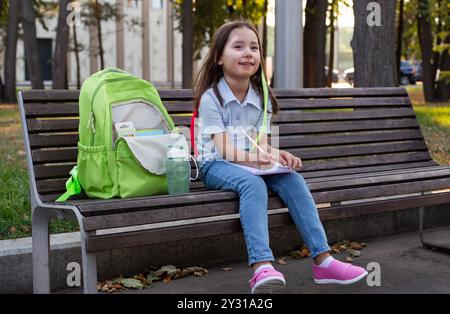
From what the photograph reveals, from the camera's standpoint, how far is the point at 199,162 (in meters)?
4.21

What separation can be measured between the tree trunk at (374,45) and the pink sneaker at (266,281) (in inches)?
176

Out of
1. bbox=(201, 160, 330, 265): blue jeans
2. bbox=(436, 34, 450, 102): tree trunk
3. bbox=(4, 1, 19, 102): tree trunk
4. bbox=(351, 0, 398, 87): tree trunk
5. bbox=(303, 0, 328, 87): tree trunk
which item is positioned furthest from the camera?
bbox=(436, 34, 450, 102): tree trunk

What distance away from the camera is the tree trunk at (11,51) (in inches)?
820

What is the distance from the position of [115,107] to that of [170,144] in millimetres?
329

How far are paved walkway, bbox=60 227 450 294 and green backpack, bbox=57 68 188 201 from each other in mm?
662

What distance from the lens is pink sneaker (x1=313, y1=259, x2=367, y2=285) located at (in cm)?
378

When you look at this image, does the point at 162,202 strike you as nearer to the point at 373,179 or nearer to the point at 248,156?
the point at 248,156

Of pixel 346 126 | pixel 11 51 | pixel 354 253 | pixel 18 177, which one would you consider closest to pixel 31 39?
pixel 11 51

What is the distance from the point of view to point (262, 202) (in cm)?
371

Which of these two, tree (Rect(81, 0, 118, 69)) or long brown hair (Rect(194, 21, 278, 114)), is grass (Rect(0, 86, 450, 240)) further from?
tree (Rect(81, 0, 118, 69))

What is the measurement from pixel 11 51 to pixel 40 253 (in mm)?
19351

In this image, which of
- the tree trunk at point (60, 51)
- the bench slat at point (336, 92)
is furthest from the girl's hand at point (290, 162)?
the tree trunk at point (60, 51)

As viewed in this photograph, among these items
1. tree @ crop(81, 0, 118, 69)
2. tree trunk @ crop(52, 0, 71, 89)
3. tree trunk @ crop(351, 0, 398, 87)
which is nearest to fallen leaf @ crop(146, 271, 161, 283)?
tree trunk @ crop(351, 0, 398, 87)
